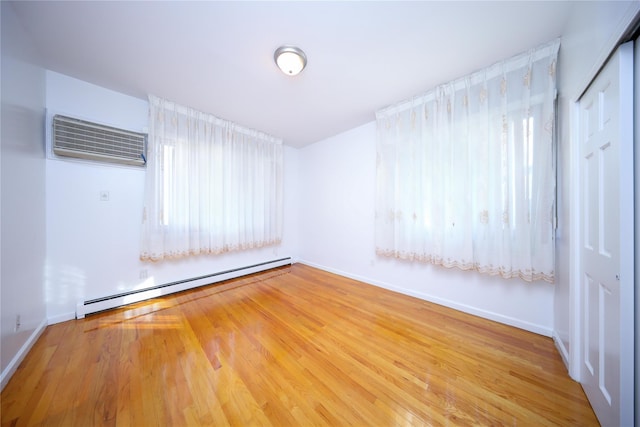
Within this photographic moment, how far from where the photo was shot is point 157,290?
246 cm

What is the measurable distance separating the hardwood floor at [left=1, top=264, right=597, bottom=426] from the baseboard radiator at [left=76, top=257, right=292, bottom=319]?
10cm

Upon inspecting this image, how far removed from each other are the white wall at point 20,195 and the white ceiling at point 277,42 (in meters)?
0.31

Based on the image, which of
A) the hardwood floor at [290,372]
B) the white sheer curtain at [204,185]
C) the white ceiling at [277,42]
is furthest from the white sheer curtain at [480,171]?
the white sheer curtain at [204,185]

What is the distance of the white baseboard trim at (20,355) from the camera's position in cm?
123

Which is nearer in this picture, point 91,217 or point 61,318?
point 61,318

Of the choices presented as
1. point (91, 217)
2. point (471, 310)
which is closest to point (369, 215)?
point (471, 310)

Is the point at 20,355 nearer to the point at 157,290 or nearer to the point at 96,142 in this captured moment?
the point at 157,290

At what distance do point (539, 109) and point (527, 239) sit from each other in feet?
3.78

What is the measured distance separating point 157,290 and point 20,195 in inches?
59.4

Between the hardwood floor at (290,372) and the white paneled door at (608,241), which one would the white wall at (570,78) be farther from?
the hardwood floor at (290,372)

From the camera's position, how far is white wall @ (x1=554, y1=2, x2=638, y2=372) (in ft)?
3.12

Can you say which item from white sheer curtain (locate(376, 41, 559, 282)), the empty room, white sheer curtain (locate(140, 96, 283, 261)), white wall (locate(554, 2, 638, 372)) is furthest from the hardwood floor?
white sheer curtain (locate(140, 96, 283, 261))

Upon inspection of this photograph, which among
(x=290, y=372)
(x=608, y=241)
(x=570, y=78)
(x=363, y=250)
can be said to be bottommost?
(x=290, y=372)

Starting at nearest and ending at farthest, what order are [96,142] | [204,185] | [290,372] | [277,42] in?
[290,372], [277,42], [96,142], [204,185]
